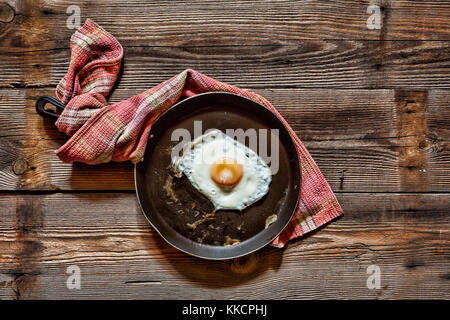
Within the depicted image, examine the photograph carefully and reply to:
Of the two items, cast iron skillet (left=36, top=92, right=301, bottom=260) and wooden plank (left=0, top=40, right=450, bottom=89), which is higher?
wooden plank (left=0, top=40, right=450, bottom=89)

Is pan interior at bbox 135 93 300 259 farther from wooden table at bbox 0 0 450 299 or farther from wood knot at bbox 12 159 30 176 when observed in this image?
wood knot at bbox 12 159 30 176

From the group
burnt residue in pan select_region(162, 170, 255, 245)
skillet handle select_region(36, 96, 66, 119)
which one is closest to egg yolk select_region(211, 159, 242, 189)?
burnt residue in pan select_region(162, 170, 255, 245)

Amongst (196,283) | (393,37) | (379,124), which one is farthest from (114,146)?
(393,37)

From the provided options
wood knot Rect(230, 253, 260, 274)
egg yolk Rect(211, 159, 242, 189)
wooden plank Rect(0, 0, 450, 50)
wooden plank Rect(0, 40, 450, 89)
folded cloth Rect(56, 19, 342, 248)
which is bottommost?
wood knot Rect(230, 253, 260, 274)

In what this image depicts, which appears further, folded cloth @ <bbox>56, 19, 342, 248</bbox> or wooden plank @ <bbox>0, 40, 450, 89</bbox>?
wooden plank @ <bbox>0, 40, 450, 89</bbox>

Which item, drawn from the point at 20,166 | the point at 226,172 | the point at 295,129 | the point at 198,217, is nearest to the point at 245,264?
the point at 198,217

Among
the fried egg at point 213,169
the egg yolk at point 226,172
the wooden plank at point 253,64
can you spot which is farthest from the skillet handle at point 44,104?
the egg yolk at point 226,172
